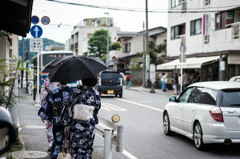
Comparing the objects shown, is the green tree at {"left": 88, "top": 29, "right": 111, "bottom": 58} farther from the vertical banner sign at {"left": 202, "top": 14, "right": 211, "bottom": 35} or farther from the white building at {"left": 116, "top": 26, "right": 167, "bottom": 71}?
the vertical banner sign at {"left": 202, "top": 14, "right": 211, "bottom": 35}

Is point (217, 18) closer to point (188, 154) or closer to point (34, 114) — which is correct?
point (34, 114)

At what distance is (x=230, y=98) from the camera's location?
782 centimetres

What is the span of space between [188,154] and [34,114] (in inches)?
328

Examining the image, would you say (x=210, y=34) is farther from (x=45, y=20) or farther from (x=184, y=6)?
(x=45, y=20)

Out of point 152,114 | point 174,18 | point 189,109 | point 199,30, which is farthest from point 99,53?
point 189,109

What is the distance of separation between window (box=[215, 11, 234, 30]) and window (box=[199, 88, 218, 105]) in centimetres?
1932

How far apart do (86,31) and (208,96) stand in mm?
79145

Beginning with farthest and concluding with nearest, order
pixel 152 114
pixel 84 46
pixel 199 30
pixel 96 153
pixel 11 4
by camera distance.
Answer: pixel 84 46 < pixel 199 30 < pixel 152 114 < pixel 96 153 < pixel 11 4

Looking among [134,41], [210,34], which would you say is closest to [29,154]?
[210,34]

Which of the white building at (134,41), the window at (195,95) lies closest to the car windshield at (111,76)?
the window at (195,95)

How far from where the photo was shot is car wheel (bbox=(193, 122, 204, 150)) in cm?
802

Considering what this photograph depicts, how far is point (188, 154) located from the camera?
7.80 meters

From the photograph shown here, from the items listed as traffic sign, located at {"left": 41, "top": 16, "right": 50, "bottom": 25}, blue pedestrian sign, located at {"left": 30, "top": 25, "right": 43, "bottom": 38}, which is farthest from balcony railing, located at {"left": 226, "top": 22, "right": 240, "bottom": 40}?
blue pedestrian sign, located at {"left": 30, "top": 25, "right": 43, "bottom": 38}

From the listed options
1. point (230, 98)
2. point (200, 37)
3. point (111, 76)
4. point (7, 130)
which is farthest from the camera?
point (200, 37)
